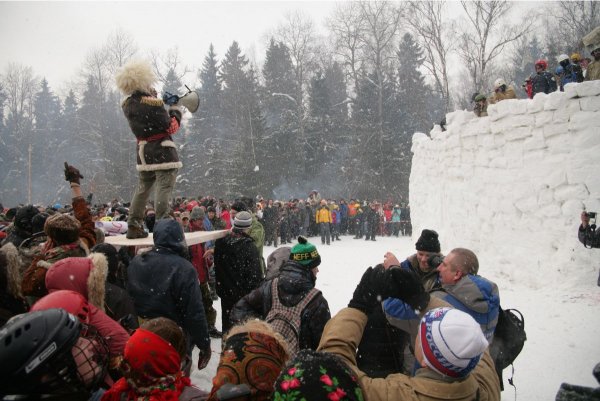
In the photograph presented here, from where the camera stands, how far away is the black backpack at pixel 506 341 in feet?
9.81

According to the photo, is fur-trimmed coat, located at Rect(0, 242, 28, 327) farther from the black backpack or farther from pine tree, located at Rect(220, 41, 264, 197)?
pine tree, located at Rect(220, 41, 264, 197)

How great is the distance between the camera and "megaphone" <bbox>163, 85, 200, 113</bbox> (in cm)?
409

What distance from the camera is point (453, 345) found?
4.96 ft

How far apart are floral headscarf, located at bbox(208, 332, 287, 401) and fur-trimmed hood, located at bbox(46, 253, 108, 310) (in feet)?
3.70

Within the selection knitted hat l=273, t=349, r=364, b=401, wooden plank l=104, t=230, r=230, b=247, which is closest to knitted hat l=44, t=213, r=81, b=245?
wooden plank l=104, t=230, r=230, b=247

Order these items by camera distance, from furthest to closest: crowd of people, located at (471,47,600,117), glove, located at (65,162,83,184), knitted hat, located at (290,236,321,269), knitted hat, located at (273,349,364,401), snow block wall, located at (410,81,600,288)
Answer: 1. crowd of people, located at (471,47,600,117)
2. snow block wall, located at (410,81,600,288)
3. glove, located at (65,162,83,184)
4. knitted hat, located at (290,236,321,269)
5. knitted hat, located at (273,349,364,401)

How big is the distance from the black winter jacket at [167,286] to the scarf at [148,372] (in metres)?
1.39

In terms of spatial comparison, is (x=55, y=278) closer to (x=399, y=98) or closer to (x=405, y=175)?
(x=405, y=175)

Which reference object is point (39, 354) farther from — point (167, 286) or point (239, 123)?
point (239, 123)

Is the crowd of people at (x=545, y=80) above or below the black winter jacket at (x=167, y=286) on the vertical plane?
above

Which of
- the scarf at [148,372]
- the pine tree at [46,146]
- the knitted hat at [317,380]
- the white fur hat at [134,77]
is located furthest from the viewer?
the pine tree at [46,146]

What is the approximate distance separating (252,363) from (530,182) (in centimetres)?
789

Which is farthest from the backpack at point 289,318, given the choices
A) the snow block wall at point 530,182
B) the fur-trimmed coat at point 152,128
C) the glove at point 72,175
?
the snow block wall at point 530,182

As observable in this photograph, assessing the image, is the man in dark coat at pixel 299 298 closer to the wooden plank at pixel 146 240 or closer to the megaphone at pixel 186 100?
the wooden plank at pixel 146 240
